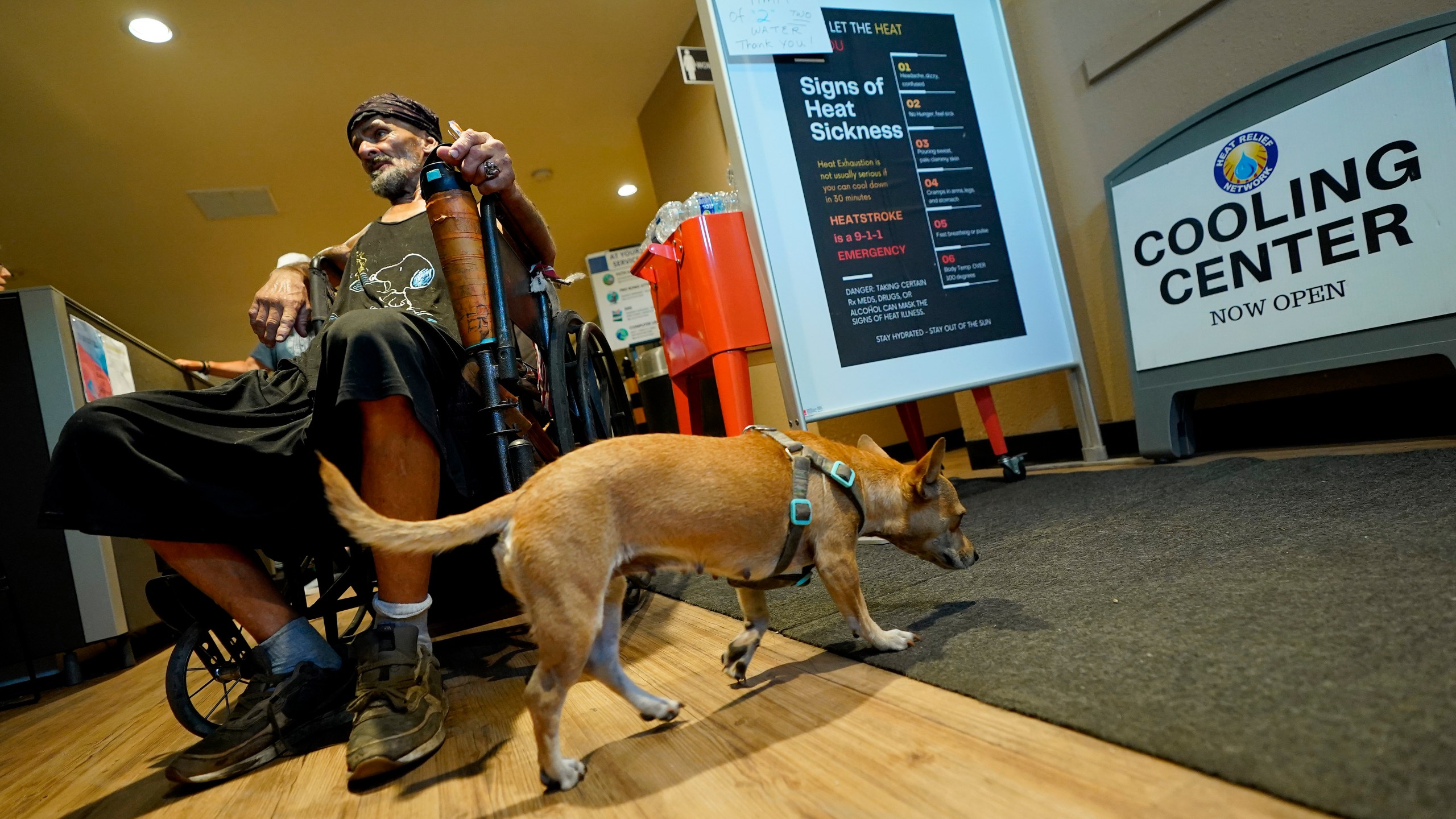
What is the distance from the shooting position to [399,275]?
161 centimetres

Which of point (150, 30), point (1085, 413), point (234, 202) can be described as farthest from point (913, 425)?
point (234, 202)

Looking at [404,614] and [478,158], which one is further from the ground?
[478,158]

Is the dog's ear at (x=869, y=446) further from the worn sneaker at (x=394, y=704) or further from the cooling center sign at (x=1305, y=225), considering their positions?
the cooling center sign at (x=1305, y=225)

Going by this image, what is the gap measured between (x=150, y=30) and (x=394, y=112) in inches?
122

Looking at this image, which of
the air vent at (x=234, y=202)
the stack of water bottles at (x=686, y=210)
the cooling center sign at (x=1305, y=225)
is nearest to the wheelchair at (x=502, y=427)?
the stack of water bottles at (x=686, y=210)

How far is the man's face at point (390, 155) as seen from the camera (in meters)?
1.80

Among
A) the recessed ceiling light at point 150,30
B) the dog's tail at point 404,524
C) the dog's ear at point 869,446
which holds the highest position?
the recessed ceiling light at point 150,30

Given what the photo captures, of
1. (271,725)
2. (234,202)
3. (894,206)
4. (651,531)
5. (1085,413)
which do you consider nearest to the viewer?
(651,531)

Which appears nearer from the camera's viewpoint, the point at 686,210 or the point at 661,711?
the point at 661,711

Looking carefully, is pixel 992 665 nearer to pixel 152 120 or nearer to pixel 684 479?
pixel 684 479

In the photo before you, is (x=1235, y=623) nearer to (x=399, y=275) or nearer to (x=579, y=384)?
(x=579, y=384)

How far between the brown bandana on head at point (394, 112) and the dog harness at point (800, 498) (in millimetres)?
1319

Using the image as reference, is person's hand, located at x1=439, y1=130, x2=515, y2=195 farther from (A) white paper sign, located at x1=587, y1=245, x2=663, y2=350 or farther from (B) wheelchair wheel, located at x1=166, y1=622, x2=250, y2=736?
(A) white paper sign, located at x1=587, y1=245, x2=663, y2=350

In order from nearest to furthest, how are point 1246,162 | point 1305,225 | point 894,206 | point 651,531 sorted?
point 651,531 < point 1305,225 < point 1246,162 < point 894,206
